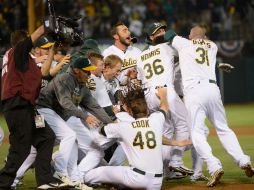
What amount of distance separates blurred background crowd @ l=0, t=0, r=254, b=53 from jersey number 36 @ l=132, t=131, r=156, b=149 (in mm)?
14700

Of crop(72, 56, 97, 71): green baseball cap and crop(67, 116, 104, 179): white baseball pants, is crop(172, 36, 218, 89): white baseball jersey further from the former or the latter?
crop(67, 116, 104, 179): white baseball pants

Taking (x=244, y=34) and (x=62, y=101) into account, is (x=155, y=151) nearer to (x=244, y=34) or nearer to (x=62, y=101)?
(x=62, y=101)

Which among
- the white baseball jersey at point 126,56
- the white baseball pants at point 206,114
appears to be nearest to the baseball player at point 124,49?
the white baseball jersey at point 126,56

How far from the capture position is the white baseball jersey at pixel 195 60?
30.0 ft

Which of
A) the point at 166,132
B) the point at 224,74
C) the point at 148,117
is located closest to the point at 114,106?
the point at 166,132

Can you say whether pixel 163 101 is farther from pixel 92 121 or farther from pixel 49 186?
pixel 49 186

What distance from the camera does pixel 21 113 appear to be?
27.1ft

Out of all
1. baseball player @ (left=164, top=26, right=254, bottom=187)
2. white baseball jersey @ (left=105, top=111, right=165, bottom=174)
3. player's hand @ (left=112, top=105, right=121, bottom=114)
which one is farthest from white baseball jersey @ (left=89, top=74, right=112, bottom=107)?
white baseball jersey @ (left=105, top=111, right=165, bottom=174)

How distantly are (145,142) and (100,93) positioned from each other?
6.53ft

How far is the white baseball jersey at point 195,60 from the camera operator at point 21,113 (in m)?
1.90

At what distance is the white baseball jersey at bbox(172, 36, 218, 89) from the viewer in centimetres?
914

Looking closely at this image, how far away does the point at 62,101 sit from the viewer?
8672 millimetres

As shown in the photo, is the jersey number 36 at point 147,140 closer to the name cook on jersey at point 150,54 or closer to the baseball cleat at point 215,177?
the baseball cleat at point 215,177

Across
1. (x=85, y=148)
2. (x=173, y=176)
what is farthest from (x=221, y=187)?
(x=85, y=148)
